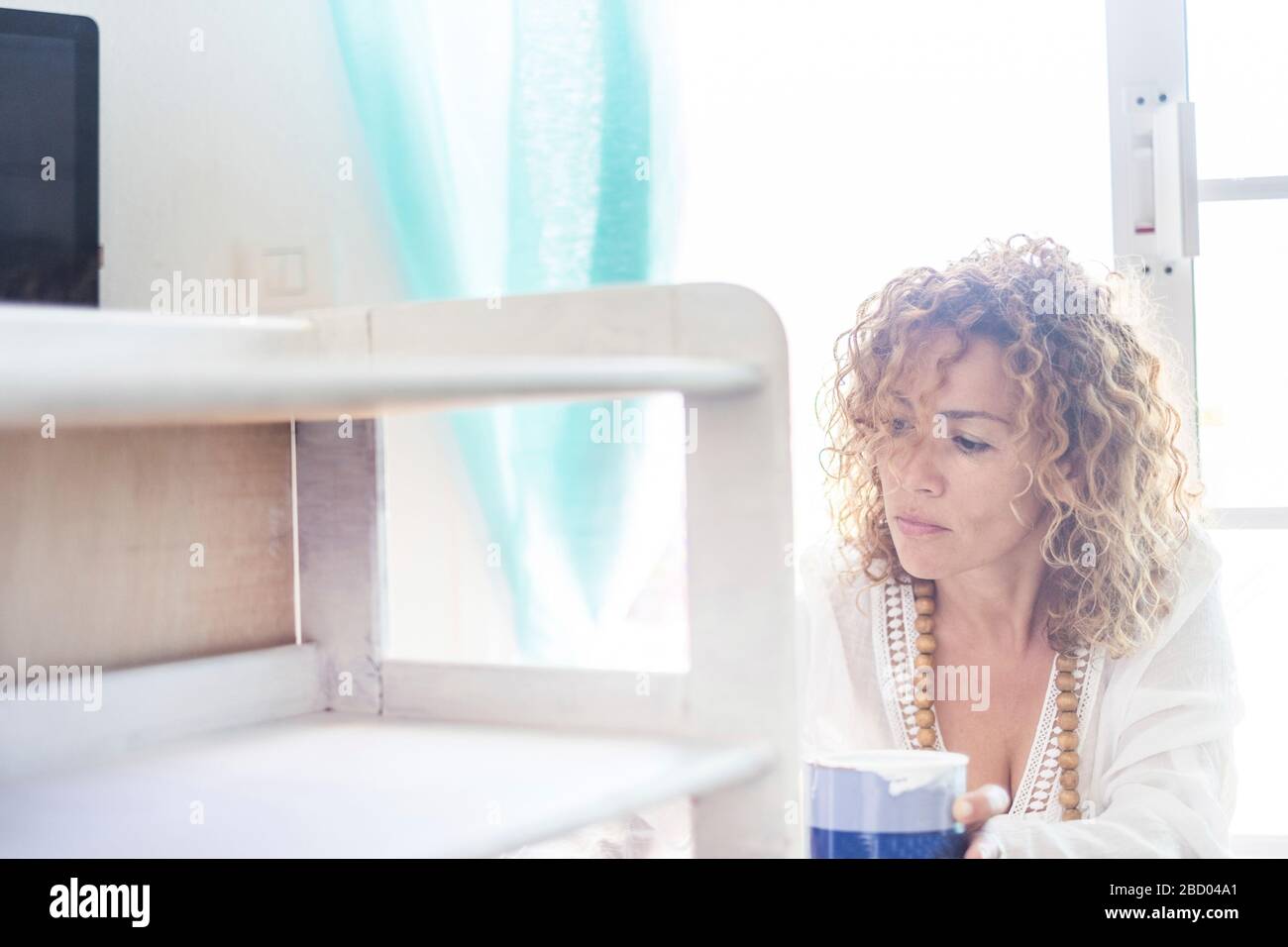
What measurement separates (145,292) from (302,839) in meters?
0.55

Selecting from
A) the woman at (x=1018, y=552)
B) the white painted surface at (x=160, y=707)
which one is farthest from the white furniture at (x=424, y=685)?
the woman at (x=1018, y=552)

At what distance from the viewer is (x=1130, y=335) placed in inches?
56.0

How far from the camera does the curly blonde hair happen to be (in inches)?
52.9

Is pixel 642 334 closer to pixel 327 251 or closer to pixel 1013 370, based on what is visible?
pixel 327 251

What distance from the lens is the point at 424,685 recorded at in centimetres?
97

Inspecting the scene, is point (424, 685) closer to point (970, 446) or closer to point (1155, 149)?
point (970, 446)

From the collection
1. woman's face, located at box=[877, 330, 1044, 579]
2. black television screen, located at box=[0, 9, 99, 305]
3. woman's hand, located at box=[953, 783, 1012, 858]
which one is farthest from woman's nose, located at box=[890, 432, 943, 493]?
black television screen, located at box=[0, 9, 99, 305]

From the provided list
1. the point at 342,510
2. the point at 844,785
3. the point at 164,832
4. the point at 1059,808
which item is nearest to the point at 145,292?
the point at 342,510

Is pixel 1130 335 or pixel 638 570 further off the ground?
pixel 1130 335

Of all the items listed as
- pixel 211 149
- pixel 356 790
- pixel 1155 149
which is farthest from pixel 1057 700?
pixel 211 149

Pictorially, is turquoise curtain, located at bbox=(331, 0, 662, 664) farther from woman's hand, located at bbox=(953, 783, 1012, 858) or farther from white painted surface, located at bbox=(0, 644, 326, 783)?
woman's hand, located at bbox=(953, 783, 1012, 858)

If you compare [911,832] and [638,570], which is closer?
[911,832]

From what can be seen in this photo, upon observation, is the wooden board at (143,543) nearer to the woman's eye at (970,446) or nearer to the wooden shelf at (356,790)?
the wooden shelf at (356,790)
